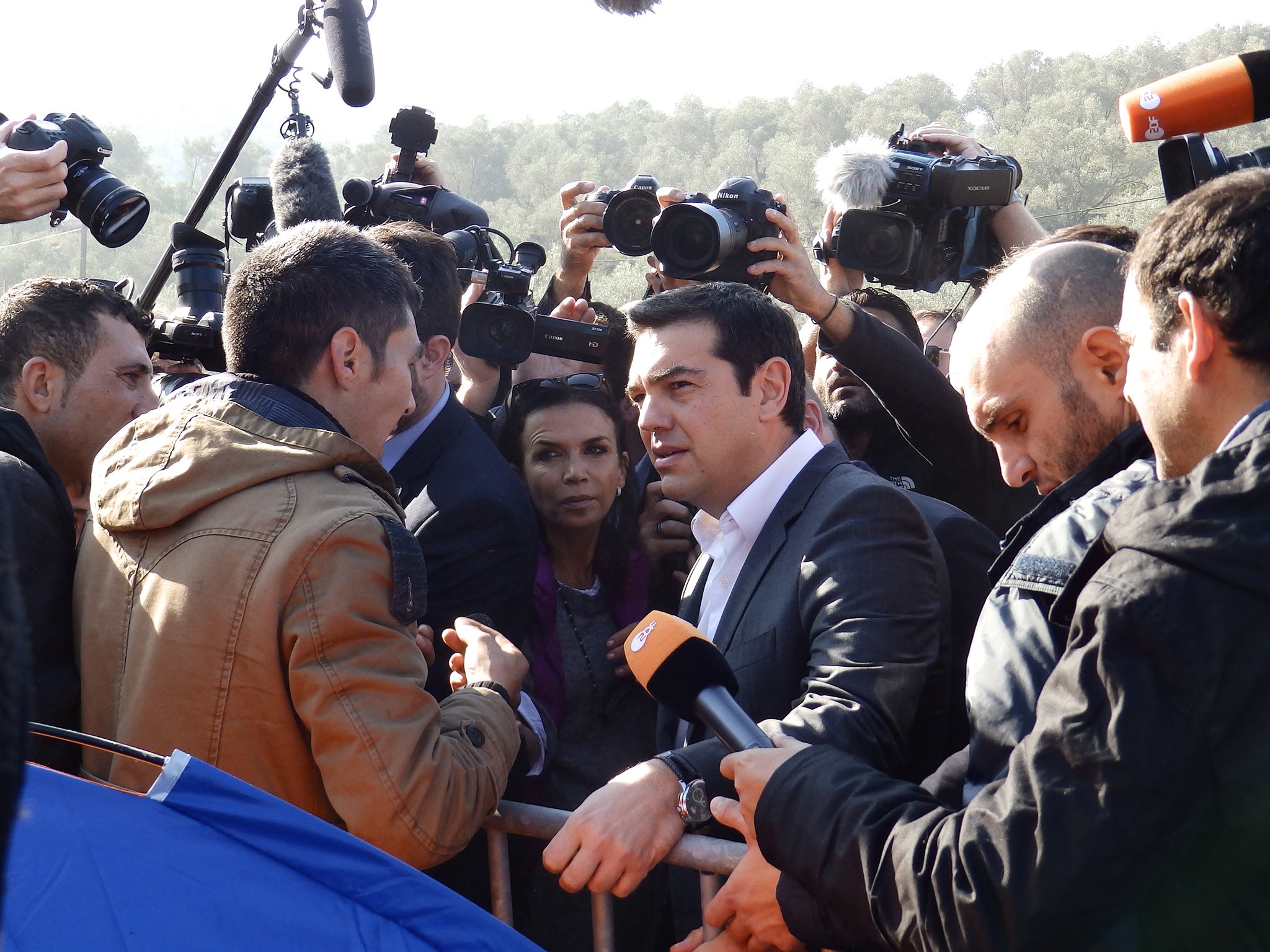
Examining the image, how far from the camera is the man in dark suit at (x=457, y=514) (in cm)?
264

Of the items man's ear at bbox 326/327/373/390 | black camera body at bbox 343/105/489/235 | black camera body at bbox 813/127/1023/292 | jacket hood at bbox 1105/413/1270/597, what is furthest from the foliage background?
jacket hood at bbox 1105/413/1270/597

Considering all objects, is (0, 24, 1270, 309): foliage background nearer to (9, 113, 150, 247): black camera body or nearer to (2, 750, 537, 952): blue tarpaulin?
(9, 113, 150, 247): black camera body

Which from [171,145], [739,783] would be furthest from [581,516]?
[171,145]

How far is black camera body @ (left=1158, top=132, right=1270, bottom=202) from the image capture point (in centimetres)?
199

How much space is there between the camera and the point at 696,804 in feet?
6.22

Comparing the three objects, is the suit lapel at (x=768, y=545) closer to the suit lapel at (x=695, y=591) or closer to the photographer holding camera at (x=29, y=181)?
the suit lapel at (x=695, y=591)

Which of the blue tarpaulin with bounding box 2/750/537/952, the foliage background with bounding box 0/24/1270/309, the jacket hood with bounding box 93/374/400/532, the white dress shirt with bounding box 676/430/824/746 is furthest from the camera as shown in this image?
the foliage background with bounding box 0/24/1270/309

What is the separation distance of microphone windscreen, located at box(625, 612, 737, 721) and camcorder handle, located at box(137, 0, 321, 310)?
2.81m

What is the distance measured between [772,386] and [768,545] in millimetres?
483

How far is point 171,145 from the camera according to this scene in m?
116

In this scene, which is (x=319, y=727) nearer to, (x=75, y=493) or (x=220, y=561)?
(x=220, y=561)

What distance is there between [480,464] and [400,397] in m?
0.50

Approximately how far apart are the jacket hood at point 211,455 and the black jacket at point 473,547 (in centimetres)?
53

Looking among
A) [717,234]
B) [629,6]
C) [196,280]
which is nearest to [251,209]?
[196,280]
